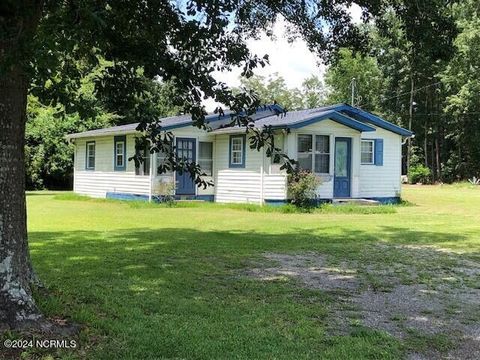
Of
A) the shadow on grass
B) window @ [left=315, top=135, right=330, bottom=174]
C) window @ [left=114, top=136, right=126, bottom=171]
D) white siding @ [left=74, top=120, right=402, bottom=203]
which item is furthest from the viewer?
window @ [left=114, top=136, right=126, bottom=171]

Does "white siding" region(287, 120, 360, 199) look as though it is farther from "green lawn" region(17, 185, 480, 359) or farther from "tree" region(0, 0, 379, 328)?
"tree" region(0, 0, 379, 328)

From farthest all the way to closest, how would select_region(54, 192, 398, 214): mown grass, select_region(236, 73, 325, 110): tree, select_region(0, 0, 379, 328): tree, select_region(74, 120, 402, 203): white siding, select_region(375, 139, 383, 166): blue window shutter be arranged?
select_region(236, 73, 325, 110): tree → select_region(375, 139, 383, 166): blue window shutter → select_region(74, 120, 402, 203): white siding → select_region(54, 192, 398, 214): mown grass → select_region(0, 0, 379, 328): tree

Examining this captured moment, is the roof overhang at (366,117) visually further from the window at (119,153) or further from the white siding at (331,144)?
the window at (119,153)

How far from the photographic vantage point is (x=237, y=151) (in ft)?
67.6

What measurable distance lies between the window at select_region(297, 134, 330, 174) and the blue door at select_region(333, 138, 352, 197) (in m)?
0.51

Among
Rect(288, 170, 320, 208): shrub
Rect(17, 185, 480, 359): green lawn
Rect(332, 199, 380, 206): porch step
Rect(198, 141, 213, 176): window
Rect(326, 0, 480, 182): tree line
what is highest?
Rect(326, 0, 480, 182): tree line

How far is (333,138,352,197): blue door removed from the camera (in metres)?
20.0

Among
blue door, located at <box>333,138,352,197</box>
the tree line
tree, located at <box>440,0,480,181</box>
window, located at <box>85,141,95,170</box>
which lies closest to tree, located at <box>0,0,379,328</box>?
blue door, located at <box>333,138,352,197</box>

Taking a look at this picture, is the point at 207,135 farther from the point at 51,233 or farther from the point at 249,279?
the point at 249,279

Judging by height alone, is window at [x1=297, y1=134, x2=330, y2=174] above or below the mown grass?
above

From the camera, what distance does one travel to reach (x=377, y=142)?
21.8m

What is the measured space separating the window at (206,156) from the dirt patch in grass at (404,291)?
12100mm

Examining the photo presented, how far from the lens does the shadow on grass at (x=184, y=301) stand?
4.35 meters

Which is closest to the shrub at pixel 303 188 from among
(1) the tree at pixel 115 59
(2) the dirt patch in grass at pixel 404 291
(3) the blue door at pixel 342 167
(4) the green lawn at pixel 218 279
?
(3) the blue door at pixel 342 167
